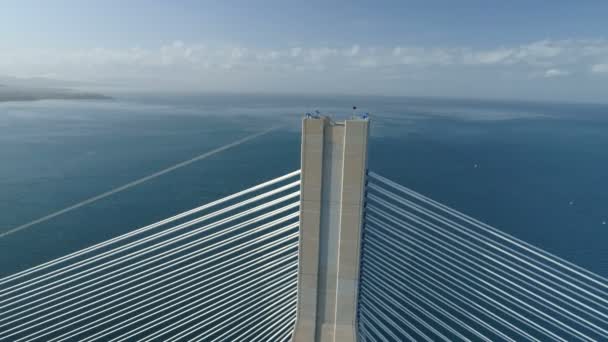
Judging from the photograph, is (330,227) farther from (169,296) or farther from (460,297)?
(460,297)

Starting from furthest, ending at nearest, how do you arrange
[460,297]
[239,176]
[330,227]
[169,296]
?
[239,176]
[460,297]
[169,296]
[330,227]

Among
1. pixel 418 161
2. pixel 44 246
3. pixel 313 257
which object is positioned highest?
pixel 313 257

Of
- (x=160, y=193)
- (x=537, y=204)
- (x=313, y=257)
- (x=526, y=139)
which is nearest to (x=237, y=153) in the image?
(x=160, y=193)

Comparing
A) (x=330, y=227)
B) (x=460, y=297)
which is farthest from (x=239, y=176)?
(x=330, y=227)

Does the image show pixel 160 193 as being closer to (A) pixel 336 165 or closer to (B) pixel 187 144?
(B) pixel 187 144

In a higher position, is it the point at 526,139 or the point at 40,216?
the point at 526,139

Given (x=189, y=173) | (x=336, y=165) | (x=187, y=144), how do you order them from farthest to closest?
(x=187, y=144) < (x=189, y=173) < (x=336, y=165)

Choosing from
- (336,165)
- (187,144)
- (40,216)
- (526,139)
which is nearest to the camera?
(336,165)

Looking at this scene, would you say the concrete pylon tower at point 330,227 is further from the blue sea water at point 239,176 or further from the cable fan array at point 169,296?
the blue sea water at point 239,176
